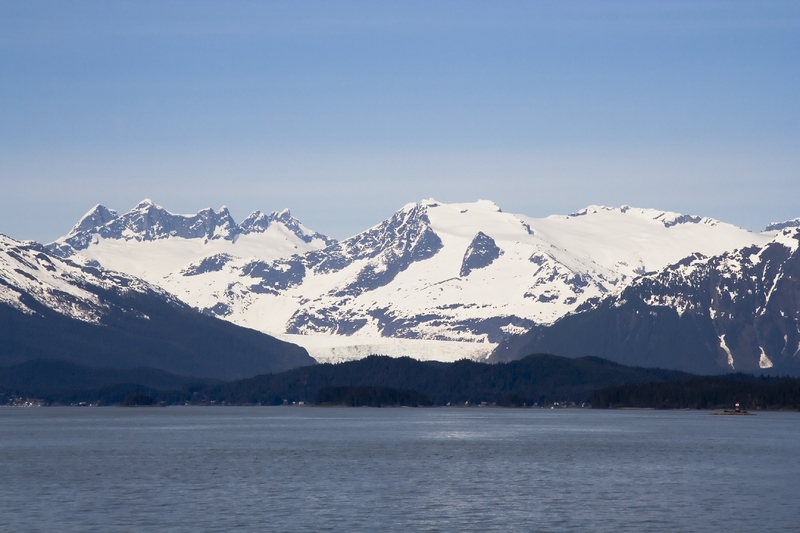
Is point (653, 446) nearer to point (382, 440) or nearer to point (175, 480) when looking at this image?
point (382, 440)

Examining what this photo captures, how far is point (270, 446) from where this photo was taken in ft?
574

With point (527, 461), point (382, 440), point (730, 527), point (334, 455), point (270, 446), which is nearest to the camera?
point (730, 527)

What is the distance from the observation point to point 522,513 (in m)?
94.7

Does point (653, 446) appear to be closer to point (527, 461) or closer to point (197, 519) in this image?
point (527, 461)

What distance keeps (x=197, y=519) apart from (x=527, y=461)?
63.0 m

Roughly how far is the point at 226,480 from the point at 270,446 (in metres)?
56.5

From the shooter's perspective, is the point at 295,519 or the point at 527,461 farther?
the point at 527,461

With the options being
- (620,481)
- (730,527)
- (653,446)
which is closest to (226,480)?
(620,481)

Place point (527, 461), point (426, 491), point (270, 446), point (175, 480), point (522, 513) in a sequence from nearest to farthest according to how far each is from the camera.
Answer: point (522, 513), point (426, 491), point (175, 480), point (527, 461), point (270, 446)

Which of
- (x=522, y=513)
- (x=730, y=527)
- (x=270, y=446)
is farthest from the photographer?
(x=270, y=446)

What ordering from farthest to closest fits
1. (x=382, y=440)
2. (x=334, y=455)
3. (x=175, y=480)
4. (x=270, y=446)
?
(x=382, y=440) < (x=270, y=446) < (x=334, y=455) < (x=175, y=480)

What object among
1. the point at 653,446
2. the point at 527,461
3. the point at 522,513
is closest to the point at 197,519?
the point at 522,513

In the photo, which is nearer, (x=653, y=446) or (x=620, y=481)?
(x=620, y=481)

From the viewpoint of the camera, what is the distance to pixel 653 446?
175 metres
